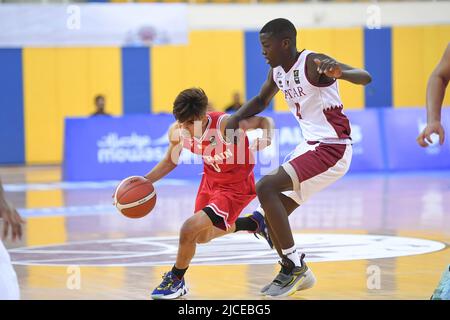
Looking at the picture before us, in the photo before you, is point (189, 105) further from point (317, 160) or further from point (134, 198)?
point (317, 160)

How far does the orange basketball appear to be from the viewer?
7770 millimetres

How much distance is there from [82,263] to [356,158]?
41.2 ft

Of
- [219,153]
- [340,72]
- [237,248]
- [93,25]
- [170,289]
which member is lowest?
[237,248]

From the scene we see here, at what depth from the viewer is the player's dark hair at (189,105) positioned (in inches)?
296

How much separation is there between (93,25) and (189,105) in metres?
20.0

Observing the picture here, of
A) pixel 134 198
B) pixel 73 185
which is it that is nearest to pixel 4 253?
pixel 134 198

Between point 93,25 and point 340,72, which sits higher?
point 93,25

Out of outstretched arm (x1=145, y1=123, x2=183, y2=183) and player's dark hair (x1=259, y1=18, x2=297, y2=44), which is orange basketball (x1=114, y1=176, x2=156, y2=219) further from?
player's dark hair (x1=259, y1=18, x2=297, y2=44)

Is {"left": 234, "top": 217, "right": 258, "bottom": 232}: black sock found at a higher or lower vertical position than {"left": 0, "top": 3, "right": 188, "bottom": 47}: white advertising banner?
lower

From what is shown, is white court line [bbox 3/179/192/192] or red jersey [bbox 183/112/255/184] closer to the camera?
red jersey [bbox 183/112/255/184]

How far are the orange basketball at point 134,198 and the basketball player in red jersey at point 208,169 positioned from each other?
0.19 metres

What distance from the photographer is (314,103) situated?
7.73m

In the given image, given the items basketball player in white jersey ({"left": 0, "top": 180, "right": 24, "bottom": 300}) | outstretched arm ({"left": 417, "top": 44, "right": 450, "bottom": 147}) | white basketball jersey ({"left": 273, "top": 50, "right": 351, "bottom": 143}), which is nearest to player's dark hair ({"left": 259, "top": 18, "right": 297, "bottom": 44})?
A: white basketball jersey ({"left": 273, "top": 50, "right": 351, "bottom": 143})

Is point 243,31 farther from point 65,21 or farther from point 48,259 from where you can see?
point 48,259
